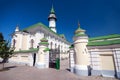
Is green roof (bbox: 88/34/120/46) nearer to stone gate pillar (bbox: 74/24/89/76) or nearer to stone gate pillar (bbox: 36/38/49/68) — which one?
stone gate pillar (bbox: 74/24/89/76)

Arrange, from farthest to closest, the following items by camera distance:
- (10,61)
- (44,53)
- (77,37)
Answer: (10,61), (44,53), (77,37)

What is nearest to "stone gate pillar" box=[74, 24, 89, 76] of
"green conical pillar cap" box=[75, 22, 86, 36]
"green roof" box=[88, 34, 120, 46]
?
"green conical pillar cap" box=[75, 22, 86, 36]

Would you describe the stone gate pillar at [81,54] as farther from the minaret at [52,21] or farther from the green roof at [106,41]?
the minaret at [52,21]

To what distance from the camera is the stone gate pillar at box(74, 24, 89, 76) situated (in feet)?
30.6

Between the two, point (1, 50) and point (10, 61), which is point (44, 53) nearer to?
point (1, 50)

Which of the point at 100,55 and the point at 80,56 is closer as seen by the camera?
the point at 100,55

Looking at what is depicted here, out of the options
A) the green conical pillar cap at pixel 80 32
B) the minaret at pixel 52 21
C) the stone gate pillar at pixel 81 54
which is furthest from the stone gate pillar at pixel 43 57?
the minaret at pixel 52 21

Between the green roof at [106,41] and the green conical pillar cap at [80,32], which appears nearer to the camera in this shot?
the green roof at [106,41]

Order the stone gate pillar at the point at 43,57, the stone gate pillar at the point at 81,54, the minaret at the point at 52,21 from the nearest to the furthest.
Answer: the stone gate pillar at the point at 81,54 → the stone gate pillar at the point at 43,57 → the minaret at the point at 52,21

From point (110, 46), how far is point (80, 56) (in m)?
3.19

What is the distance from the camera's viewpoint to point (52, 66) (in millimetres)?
14273

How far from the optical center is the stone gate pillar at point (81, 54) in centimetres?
934

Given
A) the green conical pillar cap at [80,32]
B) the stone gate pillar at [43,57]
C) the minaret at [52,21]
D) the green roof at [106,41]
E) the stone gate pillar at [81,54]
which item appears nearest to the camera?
the green roof at [106,41]

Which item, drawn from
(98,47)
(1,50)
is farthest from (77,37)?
(1,50)
